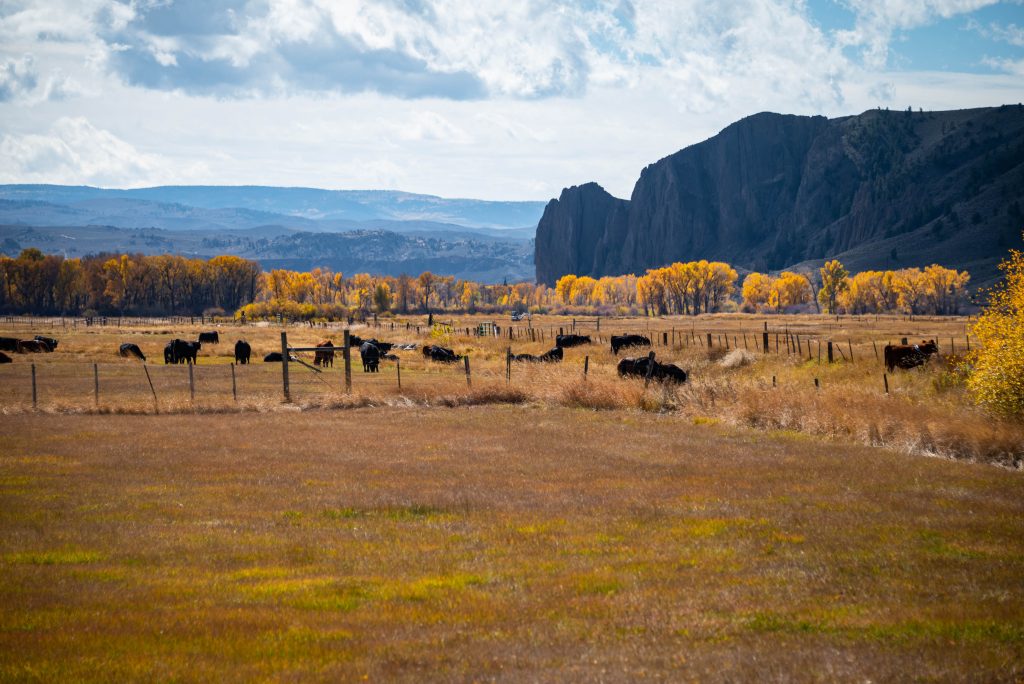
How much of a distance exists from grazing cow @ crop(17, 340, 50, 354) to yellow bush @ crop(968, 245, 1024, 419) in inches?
2413

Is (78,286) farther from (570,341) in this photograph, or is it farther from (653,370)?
(653,370)

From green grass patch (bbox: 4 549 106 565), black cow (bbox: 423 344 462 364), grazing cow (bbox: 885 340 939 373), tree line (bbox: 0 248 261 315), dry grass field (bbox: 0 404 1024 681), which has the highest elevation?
tree line (bbox: 0 248 261 315)

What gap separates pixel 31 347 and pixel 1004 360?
62731 millimetres

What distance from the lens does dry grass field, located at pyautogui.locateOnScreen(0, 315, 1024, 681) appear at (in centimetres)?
816

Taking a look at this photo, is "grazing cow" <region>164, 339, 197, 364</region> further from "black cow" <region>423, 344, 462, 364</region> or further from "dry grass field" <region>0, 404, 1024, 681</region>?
"dry grass field" <region>0, 404, 1024, 681</region>

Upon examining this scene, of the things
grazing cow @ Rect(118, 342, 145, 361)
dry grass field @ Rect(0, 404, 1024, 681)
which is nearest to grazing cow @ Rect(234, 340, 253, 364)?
grazing cow @ Rect(118, 342, 145, 361)

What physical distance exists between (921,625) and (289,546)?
8.00m

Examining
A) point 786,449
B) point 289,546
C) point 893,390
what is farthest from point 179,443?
point 893,390

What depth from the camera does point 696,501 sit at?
49.9 feet

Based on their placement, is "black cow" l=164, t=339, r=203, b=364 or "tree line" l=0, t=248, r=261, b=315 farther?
"tree line" l=0, t=248, r=261, b=315

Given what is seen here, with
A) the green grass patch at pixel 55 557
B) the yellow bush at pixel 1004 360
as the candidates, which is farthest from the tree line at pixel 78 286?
the green grass patch at pixel 55 557

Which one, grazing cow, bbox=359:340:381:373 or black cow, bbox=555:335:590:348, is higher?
black cow, bbox=555:335:590:348

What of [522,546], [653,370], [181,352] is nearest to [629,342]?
[653,370]

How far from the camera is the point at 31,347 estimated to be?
63.3m
